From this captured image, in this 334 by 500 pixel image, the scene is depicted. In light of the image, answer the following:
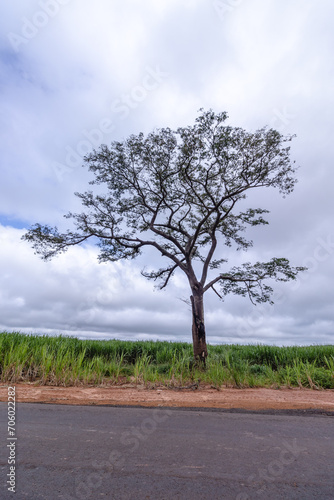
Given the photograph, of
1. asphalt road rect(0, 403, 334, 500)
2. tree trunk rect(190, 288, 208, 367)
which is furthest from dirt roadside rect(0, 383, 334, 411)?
tree trunk rect(190, 288, 208, 367)

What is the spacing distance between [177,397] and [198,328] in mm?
6751

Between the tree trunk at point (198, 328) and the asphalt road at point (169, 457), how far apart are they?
8528mm

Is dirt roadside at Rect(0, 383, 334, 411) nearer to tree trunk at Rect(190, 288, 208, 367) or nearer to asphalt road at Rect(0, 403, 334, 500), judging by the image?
asphalt road at Rect(0, 403, 334, 500)

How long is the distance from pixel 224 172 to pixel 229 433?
445 inches

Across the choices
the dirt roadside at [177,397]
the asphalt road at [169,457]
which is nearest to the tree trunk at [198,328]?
the dirt roadside at [177,397]

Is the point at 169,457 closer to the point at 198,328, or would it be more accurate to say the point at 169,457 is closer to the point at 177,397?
the point at 177,397

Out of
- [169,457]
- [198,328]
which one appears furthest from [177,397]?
[198,328]

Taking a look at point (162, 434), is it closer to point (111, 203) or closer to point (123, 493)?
point (123, 493)

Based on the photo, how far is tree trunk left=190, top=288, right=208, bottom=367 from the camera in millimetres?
12805

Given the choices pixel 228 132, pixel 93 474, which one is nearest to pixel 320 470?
pixel 93 474

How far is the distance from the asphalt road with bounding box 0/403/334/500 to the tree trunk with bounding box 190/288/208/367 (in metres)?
8.53

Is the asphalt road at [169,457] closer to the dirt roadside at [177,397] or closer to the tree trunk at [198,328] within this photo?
the dirt roadside at [177,397]

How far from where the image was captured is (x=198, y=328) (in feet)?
42.7

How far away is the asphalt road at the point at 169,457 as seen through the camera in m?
2.33
